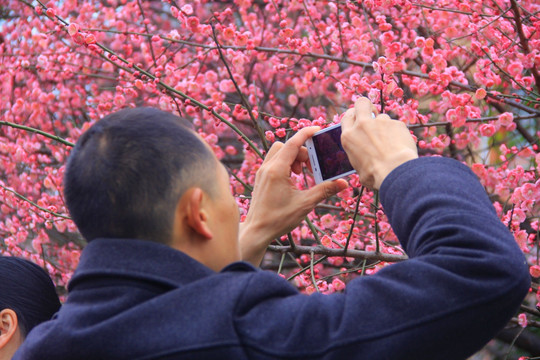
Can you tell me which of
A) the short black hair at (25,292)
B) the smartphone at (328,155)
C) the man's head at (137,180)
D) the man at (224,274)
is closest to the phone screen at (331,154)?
the smartphone at (328,155)

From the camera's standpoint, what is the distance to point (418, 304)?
986mm

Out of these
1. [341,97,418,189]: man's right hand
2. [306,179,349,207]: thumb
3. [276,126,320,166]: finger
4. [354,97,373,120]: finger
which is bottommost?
[306,179,349,207]: thumb

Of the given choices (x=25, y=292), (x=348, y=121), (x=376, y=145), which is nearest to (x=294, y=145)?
(x=348, y=121)

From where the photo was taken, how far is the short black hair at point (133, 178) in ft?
3.60

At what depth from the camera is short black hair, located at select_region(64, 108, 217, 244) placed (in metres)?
1.10

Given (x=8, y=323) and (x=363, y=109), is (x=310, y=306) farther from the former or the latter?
(x=8, y=323)

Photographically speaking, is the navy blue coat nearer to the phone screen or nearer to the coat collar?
the coat collar

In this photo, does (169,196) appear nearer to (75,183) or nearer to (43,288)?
(75,183)

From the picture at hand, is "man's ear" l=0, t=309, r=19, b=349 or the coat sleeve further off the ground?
the coat sleeve

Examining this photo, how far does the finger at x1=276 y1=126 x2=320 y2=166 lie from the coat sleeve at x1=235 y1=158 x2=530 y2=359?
0.60m

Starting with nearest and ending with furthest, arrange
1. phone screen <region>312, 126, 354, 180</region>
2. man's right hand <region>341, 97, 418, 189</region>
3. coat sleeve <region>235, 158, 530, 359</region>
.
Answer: coat sleeve <region>235, 158, 530, 359</region> < man's right hand <region>341, 97, 418, 189</region> < phone screen <region>312, 126, 354, 180</region>

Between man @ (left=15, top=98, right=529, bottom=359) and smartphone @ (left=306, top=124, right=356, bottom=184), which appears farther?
smartphone @ (left=306, top=124, right=356, bottom=184)

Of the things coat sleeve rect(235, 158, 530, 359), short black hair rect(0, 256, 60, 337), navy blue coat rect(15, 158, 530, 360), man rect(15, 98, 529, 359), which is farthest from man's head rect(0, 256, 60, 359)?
coat sleeve rect(235, 158, 530, 359)

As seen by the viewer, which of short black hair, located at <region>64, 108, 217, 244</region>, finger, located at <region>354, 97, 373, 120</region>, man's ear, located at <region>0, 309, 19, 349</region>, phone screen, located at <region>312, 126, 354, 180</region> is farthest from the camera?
man's ear, located at <region>0, 309, 19, 349</region>
